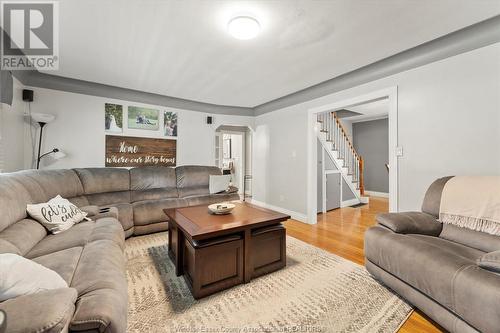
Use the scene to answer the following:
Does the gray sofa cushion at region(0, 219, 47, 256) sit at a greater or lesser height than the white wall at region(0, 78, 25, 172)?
lesser

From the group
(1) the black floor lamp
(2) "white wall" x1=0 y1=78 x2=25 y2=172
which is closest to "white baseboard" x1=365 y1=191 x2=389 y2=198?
(1) the black floor lamp

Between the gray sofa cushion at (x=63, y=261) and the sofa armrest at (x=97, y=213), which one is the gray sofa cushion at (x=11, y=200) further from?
the sofa armrest at (x=97, y=213)

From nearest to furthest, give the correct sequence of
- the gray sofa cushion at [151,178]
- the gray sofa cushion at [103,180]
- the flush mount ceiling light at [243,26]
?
1. the flush mount ceiling light at [243,26]
2. the gray sofa cushion at [103,180]
3. the gray sofa cushion at [151,178]

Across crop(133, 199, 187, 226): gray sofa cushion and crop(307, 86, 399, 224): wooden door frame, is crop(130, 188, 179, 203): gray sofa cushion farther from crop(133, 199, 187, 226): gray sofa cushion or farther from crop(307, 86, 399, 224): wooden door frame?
crop(307, 86, 399, 224): wooden door frame

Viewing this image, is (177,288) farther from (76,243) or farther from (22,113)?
(22,113)

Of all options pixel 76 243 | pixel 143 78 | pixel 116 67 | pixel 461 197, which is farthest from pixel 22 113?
pixel 461 197

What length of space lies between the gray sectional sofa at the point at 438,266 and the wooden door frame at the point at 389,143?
0.60 metres

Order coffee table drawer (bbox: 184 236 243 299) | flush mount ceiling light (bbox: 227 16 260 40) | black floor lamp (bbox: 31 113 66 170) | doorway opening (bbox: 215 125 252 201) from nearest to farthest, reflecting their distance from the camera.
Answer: coffee table drawer (bbox: 184 236 243 299)
flush mount ceiling light (bbox: 227 16 260 40)
black floor lamp (bbox: 31 113 66 170)
doorway opening (bbox: 215 125 252 201)

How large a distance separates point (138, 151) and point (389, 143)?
4.20 m

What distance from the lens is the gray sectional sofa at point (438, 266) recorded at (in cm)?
117

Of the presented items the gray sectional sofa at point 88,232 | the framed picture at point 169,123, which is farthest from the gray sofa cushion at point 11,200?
the framed picture at point 169,123

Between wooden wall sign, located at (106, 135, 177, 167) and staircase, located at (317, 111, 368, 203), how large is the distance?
3.26 m

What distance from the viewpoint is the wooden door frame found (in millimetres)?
2697

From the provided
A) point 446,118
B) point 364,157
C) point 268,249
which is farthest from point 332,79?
point 364,157
